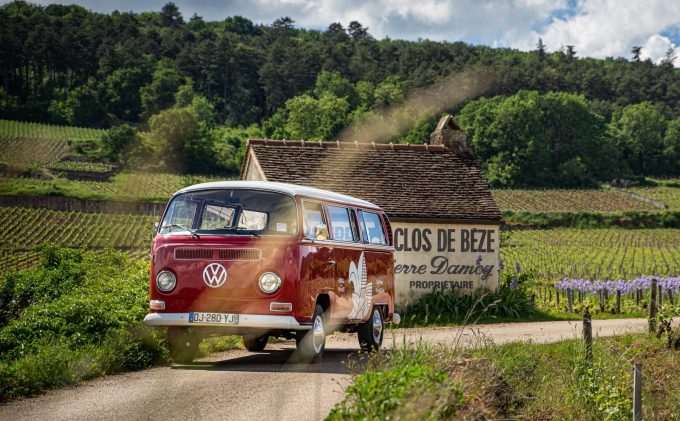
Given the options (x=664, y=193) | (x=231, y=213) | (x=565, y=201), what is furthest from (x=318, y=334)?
(x=664, y=193)

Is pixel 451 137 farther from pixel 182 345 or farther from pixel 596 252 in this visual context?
pixel 596 252

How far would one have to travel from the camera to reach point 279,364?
13414mm

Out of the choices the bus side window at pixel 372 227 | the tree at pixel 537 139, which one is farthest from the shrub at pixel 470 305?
the tree at pixel 537 139

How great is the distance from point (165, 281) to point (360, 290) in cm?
353

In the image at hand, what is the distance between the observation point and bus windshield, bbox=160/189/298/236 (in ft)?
41.0

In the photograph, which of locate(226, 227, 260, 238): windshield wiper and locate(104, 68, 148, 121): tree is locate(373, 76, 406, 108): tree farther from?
locate(226, 227, 260, 238): windshield wiper

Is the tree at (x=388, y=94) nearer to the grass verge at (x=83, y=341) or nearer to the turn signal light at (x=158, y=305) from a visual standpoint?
the grass verge at (x=83, y=341)

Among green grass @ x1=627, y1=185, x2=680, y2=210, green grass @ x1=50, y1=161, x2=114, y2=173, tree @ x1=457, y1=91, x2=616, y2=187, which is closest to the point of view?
green grass @ x1=50, y1=161, x2=114, y2=173

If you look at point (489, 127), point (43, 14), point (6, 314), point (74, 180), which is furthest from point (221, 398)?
point (43, 14)

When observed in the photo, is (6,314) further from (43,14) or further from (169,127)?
(43,14)

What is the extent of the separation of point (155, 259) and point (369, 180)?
1579 centimetres

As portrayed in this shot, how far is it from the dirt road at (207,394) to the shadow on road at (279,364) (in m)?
0.01

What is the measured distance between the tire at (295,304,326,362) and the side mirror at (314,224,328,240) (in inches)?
39.7

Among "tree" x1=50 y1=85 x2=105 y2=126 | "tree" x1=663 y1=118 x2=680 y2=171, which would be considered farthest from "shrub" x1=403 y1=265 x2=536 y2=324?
"tree" x1=663 y1=118 x2=680 y2=171
